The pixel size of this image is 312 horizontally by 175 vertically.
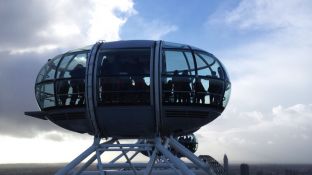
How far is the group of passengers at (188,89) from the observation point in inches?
934

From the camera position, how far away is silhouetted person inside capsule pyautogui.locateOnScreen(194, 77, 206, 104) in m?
24.3

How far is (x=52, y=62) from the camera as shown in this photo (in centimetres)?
2580

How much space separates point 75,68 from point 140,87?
315 cm

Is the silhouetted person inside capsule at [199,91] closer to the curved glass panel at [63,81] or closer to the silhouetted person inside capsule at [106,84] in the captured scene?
the silhouetted person inside capsule at [106,84]

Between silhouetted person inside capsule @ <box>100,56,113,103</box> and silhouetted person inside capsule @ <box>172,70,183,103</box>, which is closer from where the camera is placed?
silhouetted person inside capsule @ <box>100,56,113,103</box>

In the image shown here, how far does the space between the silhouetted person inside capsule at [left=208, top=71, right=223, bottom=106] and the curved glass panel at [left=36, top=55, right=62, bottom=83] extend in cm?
699

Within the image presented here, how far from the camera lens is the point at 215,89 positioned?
25094 mm

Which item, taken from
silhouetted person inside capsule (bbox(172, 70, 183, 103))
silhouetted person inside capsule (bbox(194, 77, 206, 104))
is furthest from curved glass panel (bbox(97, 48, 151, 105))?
silhouetted person inside capsule (bbox(194, 77, 206, 104))

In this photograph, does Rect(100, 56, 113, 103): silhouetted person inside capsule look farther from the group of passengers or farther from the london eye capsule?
the group of passengers

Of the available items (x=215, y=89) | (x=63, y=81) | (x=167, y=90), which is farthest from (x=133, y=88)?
(x=215, y=89)

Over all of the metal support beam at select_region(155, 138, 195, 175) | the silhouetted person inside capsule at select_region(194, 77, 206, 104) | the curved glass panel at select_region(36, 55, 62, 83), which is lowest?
the metal support beam at select_region(155, 138, 195, 175)

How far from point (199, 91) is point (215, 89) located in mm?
1012

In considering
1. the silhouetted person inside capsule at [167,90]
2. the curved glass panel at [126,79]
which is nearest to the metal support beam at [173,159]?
the silhouetted person inside capsule at [167,90]

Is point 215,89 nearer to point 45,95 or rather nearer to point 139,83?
point 139,83
